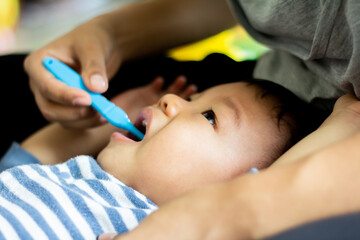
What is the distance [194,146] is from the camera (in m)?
0.71

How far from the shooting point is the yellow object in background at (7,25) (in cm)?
215

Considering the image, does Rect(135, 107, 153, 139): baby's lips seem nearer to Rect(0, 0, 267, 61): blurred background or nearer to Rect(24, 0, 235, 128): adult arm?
Rect(24, 0, 235, 128): adult arm

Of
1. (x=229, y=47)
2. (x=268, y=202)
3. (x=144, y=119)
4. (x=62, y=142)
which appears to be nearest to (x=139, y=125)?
(x=144, y=119)

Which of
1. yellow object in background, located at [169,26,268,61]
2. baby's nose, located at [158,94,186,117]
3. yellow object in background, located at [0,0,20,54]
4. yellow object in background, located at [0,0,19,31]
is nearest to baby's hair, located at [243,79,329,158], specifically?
baby's nose, located at [158,94,186,117]

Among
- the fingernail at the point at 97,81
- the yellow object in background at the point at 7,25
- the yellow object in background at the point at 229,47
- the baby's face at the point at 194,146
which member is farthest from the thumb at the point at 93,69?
the yellow object in background at the point at 7,25

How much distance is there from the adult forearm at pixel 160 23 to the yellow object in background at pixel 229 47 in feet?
0.48

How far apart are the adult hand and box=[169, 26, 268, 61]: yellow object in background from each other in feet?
1.26

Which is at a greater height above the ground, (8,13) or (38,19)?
(8,13)

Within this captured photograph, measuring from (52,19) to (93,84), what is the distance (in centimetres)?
176

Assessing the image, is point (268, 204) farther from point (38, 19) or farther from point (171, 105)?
point (38, 19)

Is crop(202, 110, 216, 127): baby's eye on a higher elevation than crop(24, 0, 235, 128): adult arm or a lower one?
lower

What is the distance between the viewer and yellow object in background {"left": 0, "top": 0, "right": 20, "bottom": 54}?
215cm

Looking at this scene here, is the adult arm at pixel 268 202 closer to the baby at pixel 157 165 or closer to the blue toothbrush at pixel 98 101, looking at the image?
the baby at pixel 157 165

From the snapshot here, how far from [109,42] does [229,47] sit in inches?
23.7
